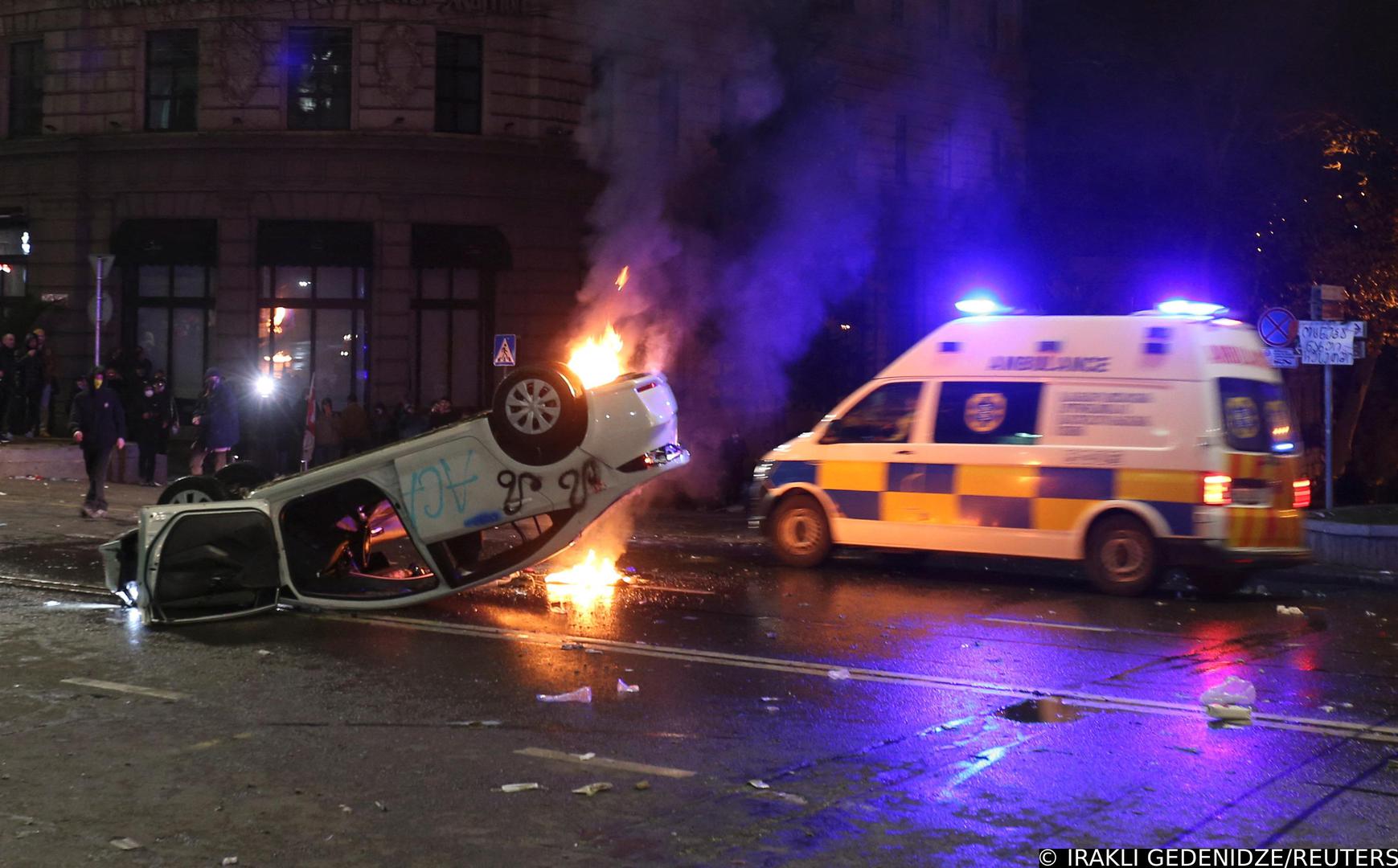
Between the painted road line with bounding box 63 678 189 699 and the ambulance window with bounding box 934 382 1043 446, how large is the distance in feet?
23.5

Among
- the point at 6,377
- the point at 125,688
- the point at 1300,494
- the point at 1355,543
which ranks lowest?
the point at 125,688

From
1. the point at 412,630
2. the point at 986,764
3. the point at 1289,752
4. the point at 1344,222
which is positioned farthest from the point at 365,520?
the point at 1344,222

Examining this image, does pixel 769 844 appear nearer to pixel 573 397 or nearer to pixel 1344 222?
pixel 573 397

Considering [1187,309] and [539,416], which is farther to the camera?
[1187,309]

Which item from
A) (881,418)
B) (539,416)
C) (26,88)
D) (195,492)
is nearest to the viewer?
(539,416)

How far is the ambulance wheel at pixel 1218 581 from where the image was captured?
39.1ft

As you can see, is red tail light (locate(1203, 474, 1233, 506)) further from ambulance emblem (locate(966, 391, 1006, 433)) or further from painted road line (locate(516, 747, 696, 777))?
painted road line (locate(516, 747, 696, 777))

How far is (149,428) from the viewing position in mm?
22625

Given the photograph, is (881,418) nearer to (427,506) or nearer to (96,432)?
(427,506)

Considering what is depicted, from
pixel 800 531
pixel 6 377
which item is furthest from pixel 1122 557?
pixel 6 377

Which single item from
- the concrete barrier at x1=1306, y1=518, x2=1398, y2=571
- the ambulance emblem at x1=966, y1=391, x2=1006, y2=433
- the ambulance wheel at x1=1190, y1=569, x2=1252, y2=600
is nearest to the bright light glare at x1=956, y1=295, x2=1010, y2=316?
the ambulance emblem at x1=966, y1=391, x2=1006, y2=433

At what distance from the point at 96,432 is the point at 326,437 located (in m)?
6.58

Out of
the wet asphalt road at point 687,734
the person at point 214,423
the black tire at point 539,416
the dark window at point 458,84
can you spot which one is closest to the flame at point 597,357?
the wet asphalt road at point 687,734

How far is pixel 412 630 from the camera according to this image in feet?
30.8
